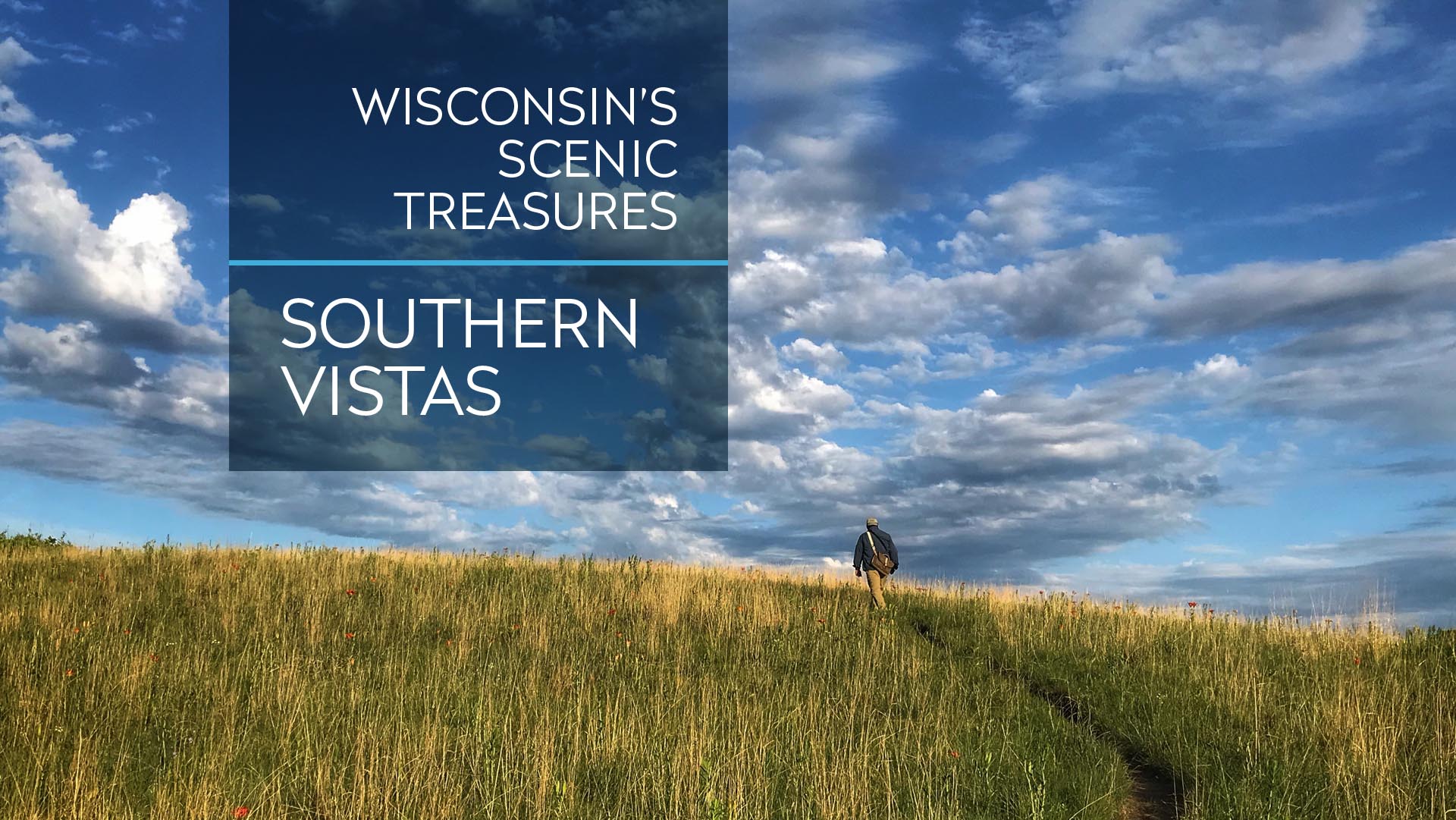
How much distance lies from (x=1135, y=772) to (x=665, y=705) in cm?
499

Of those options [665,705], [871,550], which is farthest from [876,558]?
[665,705]

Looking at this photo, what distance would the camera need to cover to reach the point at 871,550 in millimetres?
19453

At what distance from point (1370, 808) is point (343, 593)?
51.2ft

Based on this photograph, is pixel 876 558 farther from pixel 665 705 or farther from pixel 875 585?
pixel 665 705

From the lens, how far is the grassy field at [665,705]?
7.48 metres

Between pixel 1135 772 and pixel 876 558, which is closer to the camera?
pixel 1135 772

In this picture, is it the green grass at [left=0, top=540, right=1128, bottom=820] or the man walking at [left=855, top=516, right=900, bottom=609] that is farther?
the man walking at [left=855, top=516, right=900, bottom=609]

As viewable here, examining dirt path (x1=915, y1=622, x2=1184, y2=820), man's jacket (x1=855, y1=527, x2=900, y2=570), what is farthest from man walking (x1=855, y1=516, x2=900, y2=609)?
dirt path (x1=915, y1=622, x2=1184, y2=820)

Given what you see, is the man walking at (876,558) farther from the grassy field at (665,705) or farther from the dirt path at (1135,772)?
the dirt path at (1135,772)

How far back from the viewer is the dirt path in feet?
26.2

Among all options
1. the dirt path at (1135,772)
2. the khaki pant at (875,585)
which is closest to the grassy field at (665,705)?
the dirt path at (1135,772)

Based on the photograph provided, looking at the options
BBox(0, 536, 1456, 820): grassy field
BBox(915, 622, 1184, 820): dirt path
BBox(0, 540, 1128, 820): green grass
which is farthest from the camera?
BBox(915, 622, 1184, 820): dirt path

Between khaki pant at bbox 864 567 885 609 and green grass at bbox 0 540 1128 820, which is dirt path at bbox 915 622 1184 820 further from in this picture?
khaki pant at bbox 864 567 885 609

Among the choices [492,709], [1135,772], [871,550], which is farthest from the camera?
[871,550]
